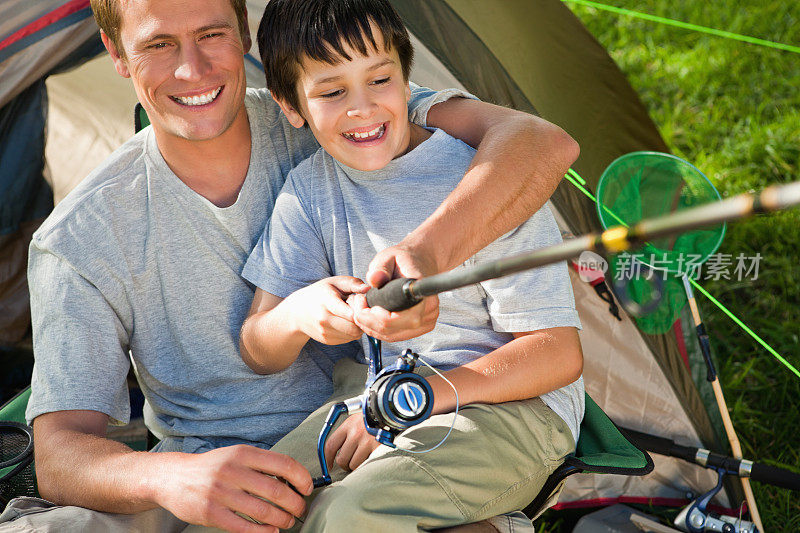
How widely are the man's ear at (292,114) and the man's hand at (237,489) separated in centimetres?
80

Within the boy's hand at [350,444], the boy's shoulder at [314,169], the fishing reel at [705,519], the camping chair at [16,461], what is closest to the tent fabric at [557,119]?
the fishing reel at [705,519]

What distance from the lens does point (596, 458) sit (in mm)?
1811

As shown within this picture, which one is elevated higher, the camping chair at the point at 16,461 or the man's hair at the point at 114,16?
the man's hair at the point at 114,16

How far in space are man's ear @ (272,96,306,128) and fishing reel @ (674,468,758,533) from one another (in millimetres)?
1504

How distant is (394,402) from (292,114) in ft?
2.60

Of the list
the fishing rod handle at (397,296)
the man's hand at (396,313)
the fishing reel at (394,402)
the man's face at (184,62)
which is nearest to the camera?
the fishing rod handle at (397,296)

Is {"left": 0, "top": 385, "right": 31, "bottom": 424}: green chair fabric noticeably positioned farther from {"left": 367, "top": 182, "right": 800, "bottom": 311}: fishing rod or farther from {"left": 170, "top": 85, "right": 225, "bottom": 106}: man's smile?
{"left": 367, "top": 182, "right": 800, "bottom": 311}: fishing rod

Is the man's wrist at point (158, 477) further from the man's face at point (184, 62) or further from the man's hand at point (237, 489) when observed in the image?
the man's face at point (184, 62)

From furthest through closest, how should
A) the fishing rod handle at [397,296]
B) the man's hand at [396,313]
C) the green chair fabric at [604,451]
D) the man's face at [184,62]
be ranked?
the man's face at [184,62] < the green chair fabric at [604,451] < the man's hand at [396,313] < the fishing rod handle at [397,296]

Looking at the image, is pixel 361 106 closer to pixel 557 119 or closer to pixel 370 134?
pixel 370 134

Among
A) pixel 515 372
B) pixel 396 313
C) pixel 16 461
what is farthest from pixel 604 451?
pixel 16 461

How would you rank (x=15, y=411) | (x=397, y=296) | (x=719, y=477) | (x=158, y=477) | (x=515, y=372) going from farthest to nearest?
(x=719, y=477) < (x=15, y=411) < (x=515, y=372) < (x=158, y=477) < (x=397, y=296)

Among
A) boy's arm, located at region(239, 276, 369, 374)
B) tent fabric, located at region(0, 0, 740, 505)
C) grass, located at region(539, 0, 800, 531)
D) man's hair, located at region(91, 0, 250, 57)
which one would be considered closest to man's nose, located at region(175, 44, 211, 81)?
man's hair, located at region(91, 0, 250, 57)

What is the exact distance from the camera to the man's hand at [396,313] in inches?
57.1
